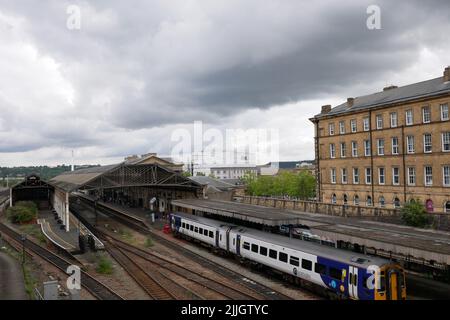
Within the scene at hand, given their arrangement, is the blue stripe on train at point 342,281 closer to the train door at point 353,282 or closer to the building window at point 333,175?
the train door at point 353,282

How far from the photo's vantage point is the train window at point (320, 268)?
1811 centimetres

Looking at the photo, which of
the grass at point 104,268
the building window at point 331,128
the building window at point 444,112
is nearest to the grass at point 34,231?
the grass at point 104,268

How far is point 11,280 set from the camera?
68.6 ft

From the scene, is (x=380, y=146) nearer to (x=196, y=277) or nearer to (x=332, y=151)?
(x=332, y=151)

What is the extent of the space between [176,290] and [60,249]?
14459mm

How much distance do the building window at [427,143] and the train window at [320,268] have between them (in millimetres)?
24136

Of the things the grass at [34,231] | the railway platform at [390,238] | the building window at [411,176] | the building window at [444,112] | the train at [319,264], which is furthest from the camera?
the building window at [411,176]

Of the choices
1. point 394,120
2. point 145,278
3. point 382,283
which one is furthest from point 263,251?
point 394,120

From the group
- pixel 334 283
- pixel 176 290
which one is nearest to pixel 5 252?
pixel 176 290

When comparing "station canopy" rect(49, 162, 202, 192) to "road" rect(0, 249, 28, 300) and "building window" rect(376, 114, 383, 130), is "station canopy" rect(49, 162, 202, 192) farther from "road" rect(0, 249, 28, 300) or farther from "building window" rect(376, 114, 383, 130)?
"building window" rect(376, 114, 383, 130)

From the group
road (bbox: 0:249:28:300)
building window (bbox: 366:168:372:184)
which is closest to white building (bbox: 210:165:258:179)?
building window (bbox: 366:168:372:184)

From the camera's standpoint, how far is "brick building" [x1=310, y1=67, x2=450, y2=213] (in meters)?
35.9

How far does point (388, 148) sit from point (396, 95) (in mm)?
5836

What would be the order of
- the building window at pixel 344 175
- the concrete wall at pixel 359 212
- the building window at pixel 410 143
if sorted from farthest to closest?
1. the building window at pixel 344 175
2. the building window at pixel 410 143
3. the concrete wall at pixel 359 212
